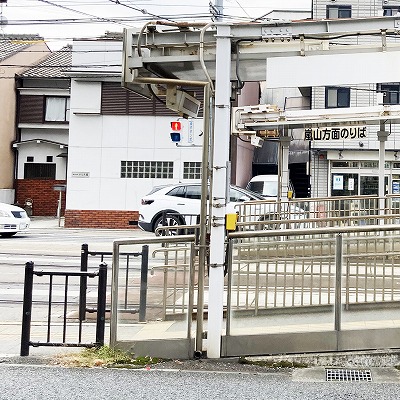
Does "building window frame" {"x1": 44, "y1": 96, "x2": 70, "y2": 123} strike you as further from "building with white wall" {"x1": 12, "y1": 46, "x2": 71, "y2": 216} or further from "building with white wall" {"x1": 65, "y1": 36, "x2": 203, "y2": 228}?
"building with white wall" {"x1": 65, "y1": 36, "x2": 203, "y2": 228}

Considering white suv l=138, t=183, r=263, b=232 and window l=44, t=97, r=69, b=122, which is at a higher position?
window l=44, t=97, r=69, b=122

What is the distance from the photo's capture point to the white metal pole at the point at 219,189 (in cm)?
698

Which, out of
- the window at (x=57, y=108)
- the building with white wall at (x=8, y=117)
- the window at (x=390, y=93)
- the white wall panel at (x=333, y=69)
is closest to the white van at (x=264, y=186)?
the window at (x=390, y=93)

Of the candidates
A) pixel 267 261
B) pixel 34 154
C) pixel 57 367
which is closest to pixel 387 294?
pixel 267 261

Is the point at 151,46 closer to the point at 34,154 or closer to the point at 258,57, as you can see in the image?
the point at 258,57

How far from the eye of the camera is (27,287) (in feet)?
24.0

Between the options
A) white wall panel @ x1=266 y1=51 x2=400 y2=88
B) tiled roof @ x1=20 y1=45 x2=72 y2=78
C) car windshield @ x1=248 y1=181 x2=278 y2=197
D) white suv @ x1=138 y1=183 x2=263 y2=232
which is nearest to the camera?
white wall panel @ x1=266 y1=51 x2=400 y2=88

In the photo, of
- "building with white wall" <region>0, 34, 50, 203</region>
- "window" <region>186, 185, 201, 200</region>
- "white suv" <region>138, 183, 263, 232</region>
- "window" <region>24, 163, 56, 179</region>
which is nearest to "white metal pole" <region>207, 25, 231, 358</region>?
"white suv" <region>138, 183, 263, 232</region>

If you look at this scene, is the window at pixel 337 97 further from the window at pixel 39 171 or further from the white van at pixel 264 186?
the window at pixel 39 171

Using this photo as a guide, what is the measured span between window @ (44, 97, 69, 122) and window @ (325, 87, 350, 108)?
1416cm

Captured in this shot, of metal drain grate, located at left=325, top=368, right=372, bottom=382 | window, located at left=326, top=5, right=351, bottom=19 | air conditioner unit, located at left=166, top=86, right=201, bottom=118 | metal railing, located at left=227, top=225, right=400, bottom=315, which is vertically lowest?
metal drain grate, located at left=325, top=368, right=372, bottom=382

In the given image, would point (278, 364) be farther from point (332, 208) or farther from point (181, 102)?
point (332, 208)

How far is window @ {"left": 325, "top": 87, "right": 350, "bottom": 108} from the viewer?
96.3 feet

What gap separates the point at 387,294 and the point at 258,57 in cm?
295
